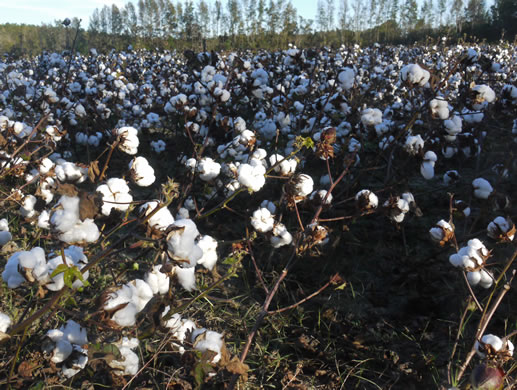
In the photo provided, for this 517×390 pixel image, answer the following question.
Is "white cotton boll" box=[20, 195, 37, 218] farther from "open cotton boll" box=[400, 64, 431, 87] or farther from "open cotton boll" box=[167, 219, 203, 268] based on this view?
"open cotton boll" box=[400, 64, 431, 87]

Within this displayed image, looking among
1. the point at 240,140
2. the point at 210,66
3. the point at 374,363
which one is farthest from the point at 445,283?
the point at 210,66

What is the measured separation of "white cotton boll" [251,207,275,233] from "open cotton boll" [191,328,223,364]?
0.99 metres

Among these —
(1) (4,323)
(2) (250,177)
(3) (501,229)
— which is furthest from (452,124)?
(1) (4,323)

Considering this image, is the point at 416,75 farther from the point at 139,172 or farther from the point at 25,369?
the point at 25,369

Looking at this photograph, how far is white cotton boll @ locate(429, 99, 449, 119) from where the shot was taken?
2.52 meters

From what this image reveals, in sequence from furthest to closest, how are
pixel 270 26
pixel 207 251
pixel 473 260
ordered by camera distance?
pixel 270 26
pixel 473 260
pixel 207 251

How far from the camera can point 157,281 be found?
1.40m

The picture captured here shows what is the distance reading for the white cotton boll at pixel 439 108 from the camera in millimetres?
2520

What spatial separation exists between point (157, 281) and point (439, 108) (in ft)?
6.69

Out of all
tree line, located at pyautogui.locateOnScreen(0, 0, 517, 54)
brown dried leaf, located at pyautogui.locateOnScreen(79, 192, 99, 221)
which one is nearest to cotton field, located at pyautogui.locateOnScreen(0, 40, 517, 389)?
brown dried leaf, located at pyautogui.locateOnScreen(79, 192, 99, 221)

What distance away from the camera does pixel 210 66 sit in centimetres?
371

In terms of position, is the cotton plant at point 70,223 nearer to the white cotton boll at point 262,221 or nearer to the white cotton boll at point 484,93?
the white cotton boll at point 262,221

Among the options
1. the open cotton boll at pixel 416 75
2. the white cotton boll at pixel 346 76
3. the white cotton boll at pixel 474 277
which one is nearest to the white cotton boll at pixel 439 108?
the open cotton boll at pixel 416 75

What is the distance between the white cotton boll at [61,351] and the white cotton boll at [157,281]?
12.5 inches
